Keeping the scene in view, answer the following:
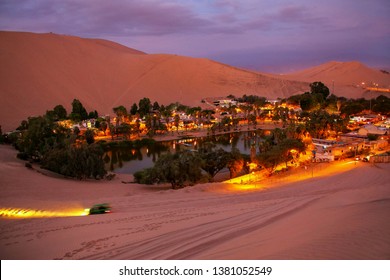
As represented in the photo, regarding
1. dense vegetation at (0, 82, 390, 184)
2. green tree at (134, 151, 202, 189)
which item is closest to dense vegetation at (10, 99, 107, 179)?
dense vegetation at (0, 82, 390, 184)

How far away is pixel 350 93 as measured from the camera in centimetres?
8731

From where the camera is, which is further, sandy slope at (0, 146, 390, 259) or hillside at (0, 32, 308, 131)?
hillside at (0, 32, 308, 131)

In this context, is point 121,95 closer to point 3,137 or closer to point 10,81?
point 10,81

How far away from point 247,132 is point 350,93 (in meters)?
54.0

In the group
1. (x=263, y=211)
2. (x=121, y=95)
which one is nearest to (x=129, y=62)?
(x=121, y=95)

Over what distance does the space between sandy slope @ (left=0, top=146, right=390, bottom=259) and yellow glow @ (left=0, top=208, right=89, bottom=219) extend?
21.9 inches

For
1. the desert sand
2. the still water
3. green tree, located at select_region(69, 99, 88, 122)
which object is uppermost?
the desert sand

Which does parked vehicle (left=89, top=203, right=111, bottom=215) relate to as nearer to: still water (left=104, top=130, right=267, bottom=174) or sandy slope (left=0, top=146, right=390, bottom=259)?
sandy slope (left=0, top=146, right=390, bottom=259)

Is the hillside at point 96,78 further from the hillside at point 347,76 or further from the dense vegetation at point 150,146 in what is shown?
the hillside at point 347,76

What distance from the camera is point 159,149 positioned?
33.8m

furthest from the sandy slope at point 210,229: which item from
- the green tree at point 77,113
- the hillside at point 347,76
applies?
the hillside at point 347,76

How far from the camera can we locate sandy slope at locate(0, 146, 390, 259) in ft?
18.7

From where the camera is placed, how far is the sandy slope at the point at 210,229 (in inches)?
225

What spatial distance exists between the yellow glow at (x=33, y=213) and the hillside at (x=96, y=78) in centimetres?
3472
